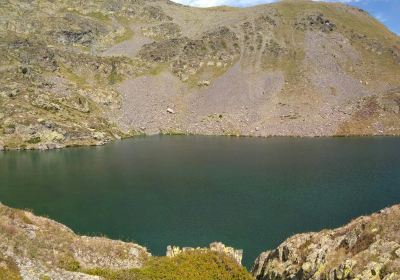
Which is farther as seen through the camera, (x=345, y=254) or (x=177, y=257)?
(x=345, y=254)

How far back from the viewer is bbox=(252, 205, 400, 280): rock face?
26625mm

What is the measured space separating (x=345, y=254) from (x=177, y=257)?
12403 millimetres

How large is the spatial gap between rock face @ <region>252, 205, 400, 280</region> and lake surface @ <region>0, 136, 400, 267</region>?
13.1 meters

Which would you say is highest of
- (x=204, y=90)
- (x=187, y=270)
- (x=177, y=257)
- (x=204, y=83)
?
(x=204, y=83)

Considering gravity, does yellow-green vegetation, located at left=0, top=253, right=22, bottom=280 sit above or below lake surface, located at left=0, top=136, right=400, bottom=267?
above

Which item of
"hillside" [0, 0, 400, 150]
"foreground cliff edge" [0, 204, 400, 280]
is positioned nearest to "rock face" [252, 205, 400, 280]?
"foreground cliff edge" [0, 204, 400, 280]

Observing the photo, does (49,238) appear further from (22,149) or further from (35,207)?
(22,149)

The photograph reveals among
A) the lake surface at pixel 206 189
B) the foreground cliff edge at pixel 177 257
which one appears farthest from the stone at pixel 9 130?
the foreground cliff edge at pixel 177 257

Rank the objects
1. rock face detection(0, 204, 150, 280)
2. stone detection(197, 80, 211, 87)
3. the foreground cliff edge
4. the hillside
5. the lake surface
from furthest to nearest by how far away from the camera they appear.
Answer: stone detection(197, 80, 211, 87)
the hillside
the lake surface
the foreground cliff edge
rock face detection(0, 204, 150, 280)

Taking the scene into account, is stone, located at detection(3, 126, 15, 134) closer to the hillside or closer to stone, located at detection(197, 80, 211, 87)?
the hillside

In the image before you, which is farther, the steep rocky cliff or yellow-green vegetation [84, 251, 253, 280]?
yellow-green vegetation [84, 251, 253, 280]

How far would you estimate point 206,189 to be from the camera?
255 ft

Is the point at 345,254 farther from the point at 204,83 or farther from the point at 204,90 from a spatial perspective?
the point at 204,83

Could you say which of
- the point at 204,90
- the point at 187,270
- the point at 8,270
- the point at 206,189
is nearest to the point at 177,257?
the point at 187,270
